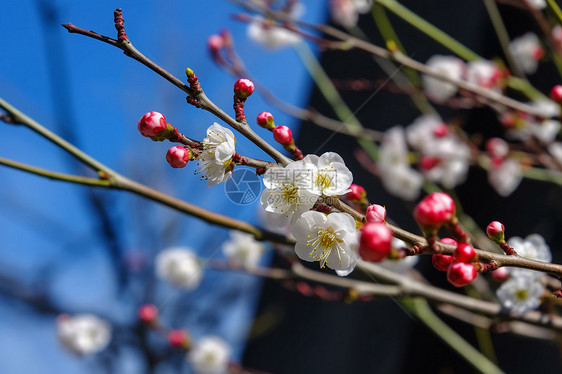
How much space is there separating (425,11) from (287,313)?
176 centimetres

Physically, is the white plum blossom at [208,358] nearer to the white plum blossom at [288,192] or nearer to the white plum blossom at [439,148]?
the white plum blossom at [439,148]

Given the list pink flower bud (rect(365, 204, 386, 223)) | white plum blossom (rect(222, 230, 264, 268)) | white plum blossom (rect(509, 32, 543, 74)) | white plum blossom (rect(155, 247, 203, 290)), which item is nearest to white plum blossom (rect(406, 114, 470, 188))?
white plum blossom (rect(509, 32, 543, 74))

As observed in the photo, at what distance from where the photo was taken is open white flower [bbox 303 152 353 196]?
401mm

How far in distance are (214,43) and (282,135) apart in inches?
25.5

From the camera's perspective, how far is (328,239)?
0.45 meters

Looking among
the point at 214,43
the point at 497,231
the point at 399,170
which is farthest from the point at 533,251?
the point at 399,170

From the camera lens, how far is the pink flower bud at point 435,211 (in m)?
0.32

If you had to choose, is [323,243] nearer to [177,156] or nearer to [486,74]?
[177,156]

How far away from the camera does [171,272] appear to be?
1687 mm

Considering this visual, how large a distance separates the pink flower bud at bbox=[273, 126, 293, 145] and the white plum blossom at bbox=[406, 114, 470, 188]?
120 cm

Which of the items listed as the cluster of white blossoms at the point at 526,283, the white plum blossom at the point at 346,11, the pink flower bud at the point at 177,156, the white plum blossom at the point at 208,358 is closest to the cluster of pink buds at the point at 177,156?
the pink flower bud at the point at 177,156

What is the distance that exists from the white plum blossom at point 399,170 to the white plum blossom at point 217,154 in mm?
1336

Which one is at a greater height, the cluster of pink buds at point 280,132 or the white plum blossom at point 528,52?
the white plum blossom at point 528,52

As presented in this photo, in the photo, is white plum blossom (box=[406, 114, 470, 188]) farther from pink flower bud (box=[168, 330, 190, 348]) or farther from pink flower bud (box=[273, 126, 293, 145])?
pink flower bud (box=[273, 126, 293, 145])
